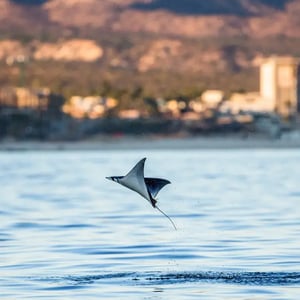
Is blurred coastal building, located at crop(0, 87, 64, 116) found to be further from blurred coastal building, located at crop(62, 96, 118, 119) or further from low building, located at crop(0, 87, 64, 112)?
blurred coastal building, located at crop(62, 96, 118, 119)

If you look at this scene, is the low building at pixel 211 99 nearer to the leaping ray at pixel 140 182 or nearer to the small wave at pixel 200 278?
the small wave at pixel 200 278

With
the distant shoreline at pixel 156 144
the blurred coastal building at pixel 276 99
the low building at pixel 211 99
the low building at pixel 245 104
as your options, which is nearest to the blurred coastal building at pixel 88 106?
the low building at pixel 211 99

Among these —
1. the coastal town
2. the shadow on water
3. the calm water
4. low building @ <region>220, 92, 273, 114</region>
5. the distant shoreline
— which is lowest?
the shadow on water

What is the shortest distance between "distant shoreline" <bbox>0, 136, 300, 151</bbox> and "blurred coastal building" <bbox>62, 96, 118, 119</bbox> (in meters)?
12.8

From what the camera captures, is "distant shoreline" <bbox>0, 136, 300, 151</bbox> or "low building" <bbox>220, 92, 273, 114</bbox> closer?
"distant shoreline" <bbox>0, 136, 300, 151</bbox>

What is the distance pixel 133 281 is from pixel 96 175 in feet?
169

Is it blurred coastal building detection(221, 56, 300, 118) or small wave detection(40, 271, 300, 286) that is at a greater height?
blurred coastal building detection(221, 56, 300, 118)

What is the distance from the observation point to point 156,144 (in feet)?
439

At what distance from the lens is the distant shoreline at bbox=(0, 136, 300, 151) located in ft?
428

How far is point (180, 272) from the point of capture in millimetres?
26312

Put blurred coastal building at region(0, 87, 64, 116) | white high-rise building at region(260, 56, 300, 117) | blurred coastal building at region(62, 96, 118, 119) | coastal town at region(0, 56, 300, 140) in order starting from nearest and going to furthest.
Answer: coastal town at region(0, 56, 300, 140) < blurred coastal building at region(0, 87, 64, 116) < blurred coastal building at region(62, 96, 118, 119) < white high-rise building at region(260, 56, 300, 117)

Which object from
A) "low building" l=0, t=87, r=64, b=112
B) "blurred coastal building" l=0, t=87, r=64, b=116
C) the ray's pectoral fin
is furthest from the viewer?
"low building" l=0, t=87, r=64, b=112

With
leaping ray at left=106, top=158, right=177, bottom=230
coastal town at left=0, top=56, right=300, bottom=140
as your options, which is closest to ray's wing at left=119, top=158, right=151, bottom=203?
leaping ray at left=106, top=158, right=177, bottom=230

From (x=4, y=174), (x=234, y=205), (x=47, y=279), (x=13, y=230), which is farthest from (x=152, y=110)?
(x=47, y=279)
